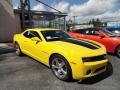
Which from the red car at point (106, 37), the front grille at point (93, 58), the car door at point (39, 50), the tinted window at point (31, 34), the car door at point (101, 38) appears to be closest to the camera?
the front grille at point (93, 58)

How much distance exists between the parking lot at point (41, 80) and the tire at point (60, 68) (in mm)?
140

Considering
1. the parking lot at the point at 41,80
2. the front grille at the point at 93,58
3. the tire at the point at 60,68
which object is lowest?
the parking lot at the point at 41,80

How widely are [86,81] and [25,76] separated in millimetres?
1844

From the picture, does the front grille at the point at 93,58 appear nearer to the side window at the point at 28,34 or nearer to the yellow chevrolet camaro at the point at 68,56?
the yellow chevrolet camaro at the point at 68,56

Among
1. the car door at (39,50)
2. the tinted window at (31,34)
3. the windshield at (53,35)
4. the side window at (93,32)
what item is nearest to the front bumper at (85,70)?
the car door at (39,50)

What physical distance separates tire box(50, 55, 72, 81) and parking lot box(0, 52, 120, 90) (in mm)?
140

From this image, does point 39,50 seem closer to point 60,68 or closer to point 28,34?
point 60,68

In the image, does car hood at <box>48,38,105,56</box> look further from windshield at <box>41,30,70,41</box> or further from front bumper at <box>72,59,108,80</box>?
windshield at <box>41,30,70,41</box>

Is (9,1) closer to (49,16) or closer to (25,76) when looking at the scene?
(49,16)

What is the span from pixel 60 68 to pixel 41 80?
2.11 feet

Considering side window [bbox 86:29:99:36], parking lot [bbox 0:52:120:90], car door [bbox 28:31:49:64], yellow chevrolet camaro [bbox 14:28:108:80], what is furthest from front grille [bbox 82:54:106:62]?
side window [bbox 86:29:99:36]

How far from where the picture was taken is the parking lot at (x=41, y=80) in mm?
4691

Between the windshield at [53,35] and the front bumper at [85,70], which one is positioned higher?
the windshield at [53,35]

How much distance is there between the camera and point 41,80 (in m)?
5.16
